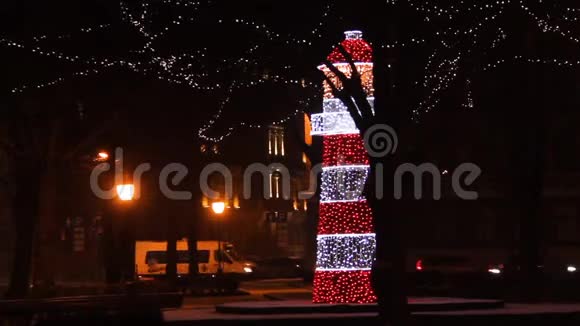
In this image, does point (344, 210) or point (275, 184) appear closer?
point (344, 210)

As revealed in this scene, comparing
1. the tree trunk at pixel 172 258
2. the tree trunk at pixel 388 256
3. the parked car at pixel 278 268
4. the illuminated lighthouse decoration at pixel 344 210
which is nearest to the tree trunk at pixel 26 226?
the tree trunk at pixel 172 258

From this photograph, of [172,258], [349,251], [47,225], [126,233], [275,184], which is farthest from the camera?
[275,184]

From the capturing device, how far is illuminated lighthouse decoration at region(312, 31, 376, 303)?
26938 mm

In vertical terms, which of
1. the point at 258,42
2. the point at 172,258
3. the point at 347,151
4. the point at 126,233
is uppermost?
the point at 258,42

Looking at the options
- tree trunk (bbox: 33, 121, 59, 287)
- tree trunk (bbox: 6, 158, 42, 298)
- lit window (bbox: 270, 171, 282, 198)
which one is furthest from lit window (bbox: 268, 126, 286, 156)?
tree trunk (bbox: 6, 158, 42, 298)

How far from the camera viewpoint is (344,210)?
1066 inches

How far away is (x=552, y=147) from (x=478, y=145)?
3990 mm

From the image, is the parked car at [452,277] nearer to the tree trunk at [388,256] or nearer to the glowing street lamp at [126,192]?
the glowing street lamp at [126,192]

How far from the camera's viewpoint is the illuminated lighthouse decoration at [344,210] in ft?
88.4

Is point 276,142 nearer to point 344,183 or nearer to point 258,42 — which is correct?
point 344,183

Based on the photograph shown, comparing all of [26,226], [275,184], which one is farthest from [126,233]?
[275,184]

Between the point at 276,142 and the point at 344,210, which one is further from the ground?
the point at 276,142

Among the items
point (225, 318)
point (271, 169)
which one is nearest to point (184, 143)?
point (225, 318)

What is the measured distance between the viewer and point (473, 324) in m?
24.7
